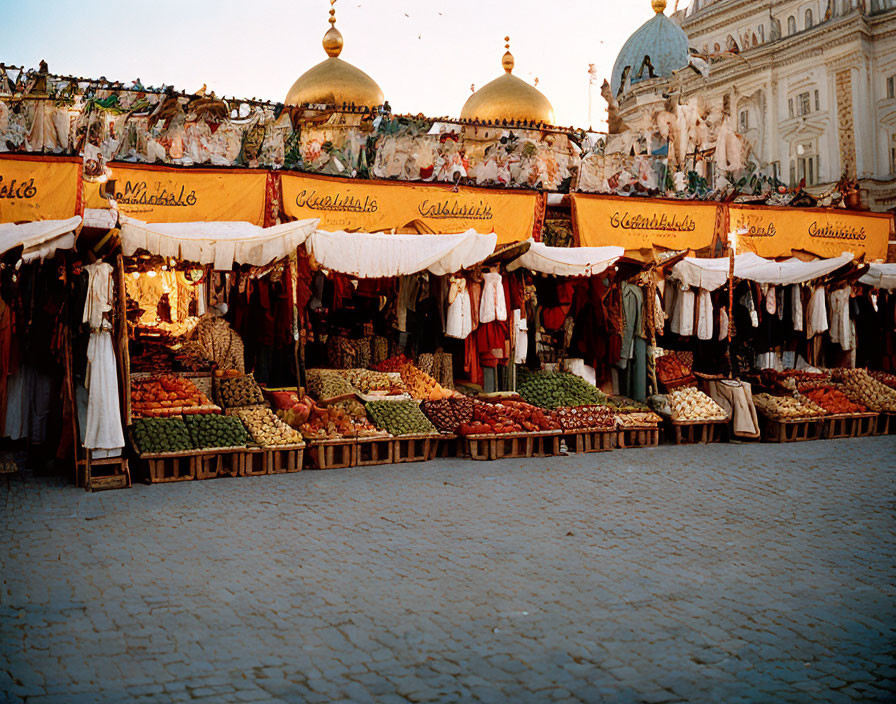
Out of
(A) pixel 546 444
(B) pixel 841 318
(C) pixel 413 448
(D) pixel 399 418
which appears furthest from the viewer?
(B) pixel 841 318

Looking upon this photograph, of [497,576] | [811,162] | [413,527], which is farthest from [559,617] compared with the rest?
[811,162]

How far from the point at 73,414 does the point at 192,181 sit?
14.8ft

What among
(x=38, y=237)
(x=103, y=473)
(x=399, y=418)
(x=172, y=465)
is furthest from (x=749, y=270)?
(x=38, y=237)

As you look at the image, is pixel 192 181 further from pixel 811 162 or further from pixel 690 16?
pixel 690 16

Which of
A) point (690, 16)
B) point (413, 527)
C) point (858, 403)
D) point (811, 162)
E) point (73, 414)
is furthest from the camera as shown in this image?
point (690, 16)

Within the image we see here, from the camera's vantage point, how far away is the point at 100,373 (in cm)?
794

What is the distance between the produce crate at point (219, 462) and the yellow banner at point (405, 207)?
178 inches

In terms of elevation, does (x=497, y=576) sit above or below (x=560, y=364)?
below

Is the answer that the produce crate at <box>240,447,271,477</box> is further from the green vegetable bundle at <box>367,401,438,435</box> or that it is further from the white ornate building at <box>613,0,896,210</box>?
the white ornate building at <box>613,0,896,210</box>

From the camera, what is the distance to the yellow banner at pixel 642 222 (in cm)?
1340

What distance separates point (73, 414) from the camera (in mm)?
8070

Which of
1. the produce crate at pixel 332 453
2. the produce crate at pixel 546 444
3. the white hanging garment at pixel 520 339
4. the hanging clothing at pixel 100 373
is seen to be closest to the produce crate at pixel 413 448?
the produce crate at pixel 332 453

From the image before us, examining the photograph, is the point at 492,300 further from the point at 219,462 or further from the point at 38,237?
the point at 38,237

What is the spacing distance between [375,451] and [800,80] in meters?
36.5
